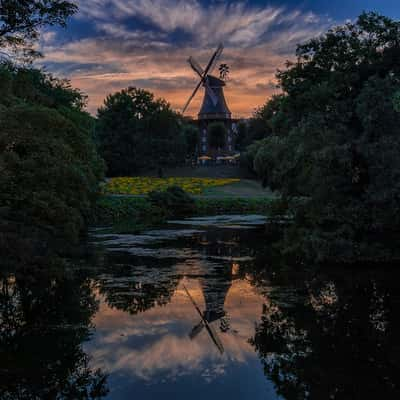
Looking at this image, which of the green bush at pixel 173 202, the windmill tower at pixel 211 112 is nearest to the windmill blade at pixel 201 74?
the windmill tower at pixel 211 112

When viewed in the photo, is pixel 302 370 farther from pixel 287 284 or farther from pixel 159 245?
pixel 159 245

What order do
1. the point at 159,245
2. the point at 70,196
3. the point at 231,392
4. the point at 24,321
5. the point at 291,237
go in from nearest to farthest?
the point at 231,392
the point at 24,321
the point at 70,196
the point at 291,237
the point at 159,245

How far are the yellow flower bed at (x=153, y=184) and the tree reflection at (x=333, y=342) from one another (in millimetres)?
50193

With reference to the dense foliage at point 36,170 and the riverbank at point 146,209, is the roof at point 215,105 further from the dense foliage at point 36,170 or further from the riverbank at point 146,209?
the dense foliage at point 36,170

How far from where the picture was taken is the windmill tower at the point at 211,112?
4198 inches

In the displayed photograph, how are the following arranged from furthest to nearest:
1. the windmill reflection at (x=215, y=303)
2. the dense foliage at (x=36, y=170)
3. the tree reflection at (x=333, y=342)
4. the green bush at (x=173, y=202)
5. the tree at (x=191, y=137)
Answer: the tree at (x=191, y=137) → the green bush at (x=173, y=202) → the windmill reflection at (x=215, y=303) → the dense foliage at (x=36, y=170) → the tree reflection at (x=333, y=342)

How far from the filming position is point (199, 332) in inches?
583

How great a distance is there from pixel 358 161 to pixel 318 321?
11.2 meters

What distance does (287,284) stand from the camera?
20.8m

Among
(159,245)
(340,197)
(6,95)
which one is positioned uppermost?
(6,95)

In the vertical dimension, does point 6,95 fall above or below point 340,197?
above

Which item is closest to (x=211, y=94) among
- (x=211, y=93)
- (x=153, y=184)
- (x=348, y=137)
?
(x=211, y=93)

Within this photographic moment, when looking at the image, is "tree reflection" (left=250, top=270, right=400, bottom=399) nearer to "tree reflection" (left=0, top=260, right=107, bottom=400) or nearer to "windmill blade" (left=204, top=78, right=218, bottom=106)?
"tree reflection" (left=0, top=260, right=107, bottom=400)

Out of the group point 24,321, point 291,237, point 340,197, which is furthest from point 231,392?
point 291,237
